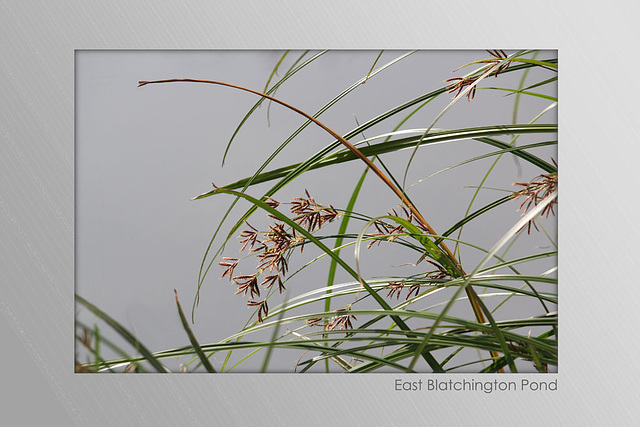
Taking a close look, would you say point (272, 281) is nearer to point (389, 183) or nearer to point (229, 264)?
point (229, 264)

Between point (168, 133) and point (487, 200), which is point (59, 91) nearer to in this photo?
point (168, 133)

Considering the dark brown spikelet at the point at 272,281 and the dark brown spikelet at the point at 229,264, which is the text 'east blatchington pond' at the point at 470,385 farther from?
the dark brown spikelet at the point at 229,264

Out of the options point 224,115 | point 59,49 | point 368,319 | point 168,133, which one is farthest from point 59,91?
point 368,319

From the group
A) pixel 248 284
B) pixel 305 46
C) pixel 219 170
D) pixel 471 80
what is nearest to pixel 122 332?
pixel 248 284

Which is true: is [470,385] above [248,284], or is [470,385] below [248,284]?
below

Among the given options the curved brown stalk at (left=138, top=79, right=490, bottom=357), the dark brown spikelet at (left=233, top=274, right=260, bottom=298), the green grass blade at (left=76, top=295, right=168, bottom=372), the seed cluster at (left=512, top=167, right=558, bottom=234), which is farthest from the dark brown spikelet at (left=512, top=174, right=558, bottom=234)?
the green grass blade at (left=76, top=295, right=168, bottom=372)

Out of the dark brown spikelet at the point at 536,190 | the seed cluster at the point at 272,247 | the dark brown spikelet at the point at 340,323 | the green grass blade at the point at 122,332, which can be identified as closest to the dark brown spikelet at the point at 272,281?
the seed cluster at the point at 272,247
